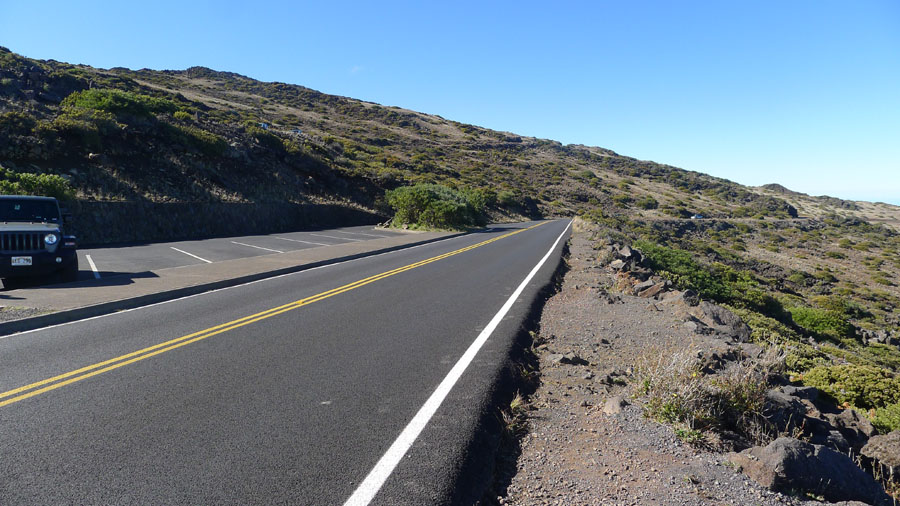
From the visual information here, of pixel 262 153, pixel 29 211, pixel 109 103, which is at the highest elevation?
pixel 109 103

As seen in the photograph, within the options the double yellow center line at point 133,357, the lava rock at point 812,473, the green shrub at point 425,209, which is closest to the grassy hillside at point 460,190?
the green shrub at point 425,209

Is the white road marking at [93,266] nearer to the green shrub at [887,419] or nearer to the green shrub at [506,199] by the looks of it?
the green shrub at [887,419]

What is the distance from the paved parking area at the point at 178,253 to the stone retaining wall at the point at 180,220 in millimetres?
2947

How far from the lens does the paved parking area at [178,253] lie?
47.0 ft

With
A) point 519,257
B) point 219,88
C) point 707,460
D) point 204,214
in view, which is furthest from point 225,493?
point 219,88

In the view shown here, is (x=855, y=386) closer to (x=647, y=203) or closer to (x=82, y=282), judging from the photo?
(x=82, y=282)

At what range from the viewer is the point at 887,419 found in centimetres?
548

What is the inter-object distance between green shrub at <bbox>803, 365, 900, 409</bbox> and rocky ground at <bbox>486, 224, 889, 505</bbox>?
2.63 ft

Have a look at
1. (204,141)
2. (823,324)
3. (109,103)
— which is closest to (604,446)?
(823,324)

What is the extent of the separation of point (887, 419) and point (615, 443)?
365 cm

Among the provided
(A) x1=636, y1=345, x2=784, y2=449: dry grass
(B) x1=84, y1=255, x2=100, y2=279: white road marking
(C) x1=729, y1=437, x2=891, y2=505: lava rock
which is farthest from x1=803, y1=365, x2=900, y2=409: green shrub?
(B) x1=84, y1=255, x2=100, y2=279: white road marking

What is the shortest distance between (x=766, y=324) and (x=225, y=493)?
14192 millimetres

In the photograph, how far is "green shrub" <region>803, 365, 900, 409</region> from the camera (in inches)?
249

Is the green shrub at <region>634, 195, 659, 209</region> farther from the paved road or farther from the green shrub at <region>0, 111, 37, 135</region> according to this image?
the paved road
